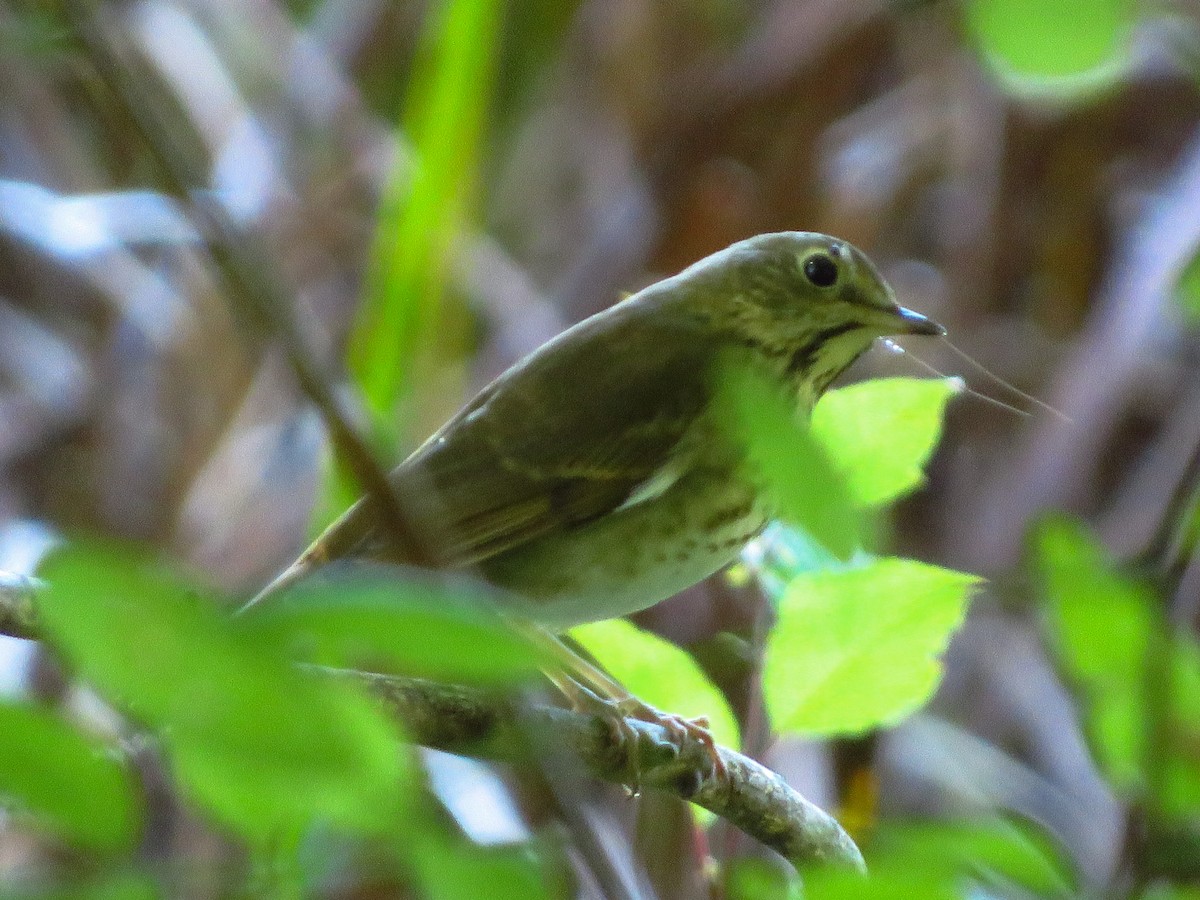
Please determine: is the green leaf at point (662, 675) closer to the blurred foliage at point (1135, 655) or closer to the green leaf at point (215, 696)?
the blurred foliage at point (1135, 655)

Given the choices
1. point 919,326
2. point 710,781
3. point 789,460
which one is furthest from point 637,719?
point 789,460

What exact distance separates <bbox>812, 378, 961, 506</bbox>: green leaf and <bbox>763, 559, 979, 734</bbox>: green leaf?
6 cm

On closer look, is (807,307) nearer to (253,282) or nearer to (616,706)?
(616,706)

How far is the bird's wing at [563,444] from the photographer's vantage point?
5.15ft

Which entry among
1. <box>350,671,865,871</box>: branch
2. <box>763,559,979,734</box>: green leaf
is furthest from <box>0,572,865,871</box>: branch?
<box>763,559,979,734</box>: green leaf

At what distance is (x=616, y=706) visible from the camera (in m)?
1.46

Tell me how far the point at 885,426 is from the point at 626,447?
63 centimetres

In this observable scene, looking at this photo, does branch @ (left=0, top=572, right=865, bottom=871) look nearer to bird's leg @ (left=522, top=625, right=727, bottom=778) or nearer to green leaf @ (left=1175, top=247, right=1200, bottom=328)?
bird's leg @ (left=522, top=625, right=727, bottom=778)

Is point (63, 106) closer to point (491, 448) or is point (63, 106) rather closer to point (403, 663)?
point (491, 448)

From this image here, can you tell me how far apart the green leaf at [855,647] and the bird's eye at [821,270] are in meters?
0.72

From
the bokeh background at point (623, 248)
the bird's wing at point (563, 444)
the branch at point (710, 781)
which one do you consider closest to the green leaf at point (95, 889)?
the branch at point (710, 781)

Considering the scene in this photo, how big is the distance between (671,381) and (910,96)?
2.48 metres

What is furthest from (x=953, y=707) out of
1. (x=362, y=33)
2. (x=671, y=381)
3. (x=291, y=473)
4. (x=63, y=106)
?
(x=63, y=106)

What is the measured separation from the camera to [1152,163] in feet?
12.4
